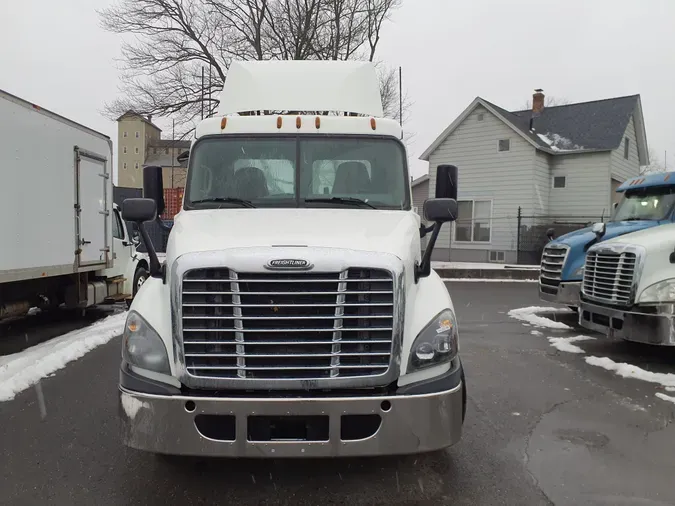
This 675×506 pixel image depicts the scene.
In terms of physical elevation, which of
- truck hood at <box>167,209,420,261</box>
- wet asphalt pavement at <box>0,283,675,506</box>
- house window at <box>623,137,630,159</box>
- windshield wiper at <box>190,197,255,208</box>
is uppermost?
house window at <box>623,137,630,159</box>

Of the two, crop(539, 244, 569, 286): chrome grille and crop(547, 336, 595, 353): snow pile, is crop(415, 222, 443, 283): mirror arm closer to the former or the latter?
crop(547, 336, 595, 353): snow pile

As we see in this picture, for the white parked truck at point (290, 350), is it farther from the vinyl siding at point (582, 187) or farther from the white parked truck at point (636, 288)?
the vinyl siding at point (582, 187)

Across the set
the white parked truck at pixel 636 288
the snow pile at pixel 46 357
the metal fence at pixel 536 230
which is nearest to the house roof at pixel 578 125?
the metal fence at pixel 536 230

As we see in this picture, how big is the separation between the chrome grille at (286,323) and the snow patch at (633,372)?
4281mm

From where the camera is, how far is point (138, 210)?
381cm

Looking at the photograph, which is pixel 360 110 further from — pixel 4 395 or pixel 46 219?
pixel 46 219

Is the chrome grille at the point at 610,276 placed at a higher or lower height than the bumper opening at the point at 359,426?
higher

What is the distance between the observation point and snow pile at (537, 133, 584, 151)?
72.3 feet

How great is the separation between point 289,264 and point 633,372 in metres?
5.02

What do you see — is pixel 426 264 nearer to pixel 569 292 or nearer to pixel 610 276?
pixel 610 276

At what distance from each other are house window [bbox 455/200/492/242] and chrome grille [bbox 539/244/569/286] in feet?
41.1

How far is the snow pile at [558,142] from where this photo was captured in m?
22.0

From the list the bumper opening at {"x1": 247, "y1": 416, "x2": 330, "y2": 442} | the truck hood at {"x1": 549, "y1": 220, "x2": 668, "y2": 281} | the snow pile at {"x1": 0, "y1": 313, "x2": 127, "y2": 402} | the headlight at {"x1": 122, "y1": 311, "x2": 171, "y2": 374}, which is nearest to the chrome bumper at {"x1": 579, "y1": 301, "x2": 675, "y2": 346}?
the truck hood at {"x1": 549, "y1": 220, "x2": 668, "y2": 281}

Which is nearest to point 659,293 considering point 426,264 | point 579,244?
point 579,244
